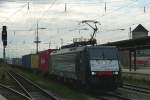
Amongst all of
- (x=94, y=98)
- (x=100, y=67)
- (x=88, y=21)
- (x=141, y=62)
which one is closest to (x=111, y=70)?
(x=100, y=67)

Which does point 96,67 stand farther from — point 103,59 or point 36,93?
point 36,93

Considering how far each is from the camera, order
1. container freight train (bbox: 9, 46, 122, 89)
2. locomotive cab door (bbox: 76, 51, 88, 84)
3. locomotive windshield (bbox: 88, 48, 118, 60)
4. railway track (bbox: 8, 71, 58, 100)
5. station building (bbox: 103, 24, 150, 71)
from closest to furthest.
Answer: railway track (bbox: 8, 71, 58, 100)
container freight train (bbox: 9, 46, 122, 89)
locomotive cab door (bbox: 76, 51, 88, 84)
locomotive windshield (bbox: 88, 48, 118, 60)
station building (bbox: 103, 24, 150, 71)

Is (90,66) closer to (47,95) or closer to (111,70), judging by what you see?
(111,70)

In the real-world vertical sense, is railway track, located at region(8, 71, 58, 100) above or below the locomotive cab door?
below

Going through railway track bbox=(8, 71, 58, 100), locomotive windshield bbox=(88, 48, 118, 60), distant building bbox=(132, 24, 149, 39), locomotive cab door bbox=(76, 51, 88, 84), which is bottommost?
railway track bbox=(8, 71, 58, 100)

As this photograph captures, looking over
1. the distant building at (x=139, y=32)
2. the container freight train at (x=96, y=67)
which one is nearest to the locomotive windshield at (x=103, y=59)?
the container freight train at (x=96, y=67)

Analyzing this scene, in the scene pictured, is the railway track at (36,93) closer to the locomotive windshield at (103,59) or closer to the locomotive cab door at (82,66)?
the locomotive cab door at (82,66)

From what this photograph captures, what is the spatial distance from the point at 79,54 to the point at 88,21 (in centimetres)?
827

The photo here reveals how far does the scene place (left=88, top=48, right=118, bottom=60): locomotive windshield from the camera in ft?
78.5

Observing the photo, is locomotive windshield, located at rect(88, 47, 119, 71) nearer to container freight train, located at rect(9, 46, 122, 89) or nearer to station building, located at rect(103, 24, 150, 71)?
container freight train, located at rect(9, 46, 122, 89)

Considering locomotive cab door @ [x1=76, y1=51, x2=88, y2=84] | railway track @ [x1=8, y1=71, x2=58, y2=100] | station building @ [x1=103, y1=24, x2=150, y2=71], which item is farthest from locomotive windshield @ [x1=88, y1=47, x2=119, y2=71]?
station building @ [x1=103, y1=24, x2=150, y2=71]

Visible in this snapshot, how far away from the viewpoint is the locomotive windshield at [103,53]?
2394 centimetres

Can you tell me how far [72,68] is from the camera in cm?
2678

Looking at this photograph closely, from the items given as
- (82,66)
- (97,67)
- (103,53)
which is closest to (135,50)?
(103,53)
